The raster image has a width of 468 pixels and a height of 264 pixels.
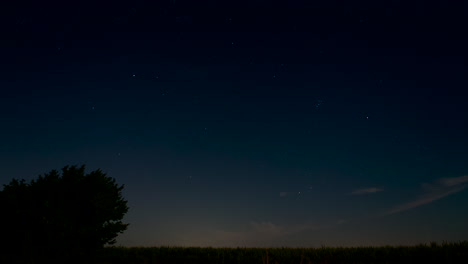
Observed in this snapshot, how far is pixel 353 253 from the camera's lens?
3319cm

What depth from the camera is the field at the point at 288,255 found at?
2870 cm

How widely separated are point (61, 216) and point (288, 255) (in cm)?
2084

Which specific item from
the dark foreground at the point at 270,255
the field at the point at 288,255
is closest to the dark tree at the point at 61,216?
the dark foreground at the point at 270,255

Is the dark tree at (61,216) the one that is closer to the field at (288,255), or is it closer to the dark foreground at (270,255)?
the dark foreground at (270,255)

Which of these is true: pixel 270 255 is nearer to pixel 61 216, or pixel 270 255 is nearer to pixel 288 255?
pixel 288 255

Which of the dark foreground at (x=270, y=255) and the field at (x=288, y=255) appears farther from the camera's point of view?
the field at (x=288, y=255)

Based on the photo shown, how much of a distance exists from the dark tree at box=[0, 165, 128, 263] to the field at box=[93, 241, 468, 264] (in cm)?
299

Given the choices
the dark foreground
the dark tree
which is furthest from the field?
the dark tree

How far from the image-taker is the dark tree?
30.0m

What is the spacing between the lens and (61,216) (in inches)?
1257

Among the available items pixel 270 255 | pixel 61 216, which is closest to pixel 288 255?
pixel 270 255

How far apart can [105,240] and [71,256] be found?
369 cm

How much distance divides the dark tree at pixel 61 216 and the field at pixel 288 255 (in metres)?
2.99

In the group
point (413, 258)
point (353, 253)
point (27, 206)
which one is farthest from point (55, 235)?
point (413, 258)
